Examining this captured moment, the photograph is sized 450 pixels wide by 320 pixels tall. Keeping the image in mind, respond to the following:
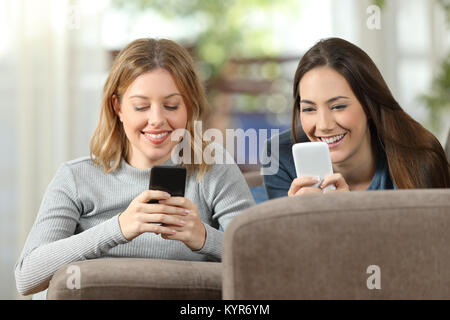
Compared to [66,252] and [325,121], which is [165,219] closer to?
[66,252]

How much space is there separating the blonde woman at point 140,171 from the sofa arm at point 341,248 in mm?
282

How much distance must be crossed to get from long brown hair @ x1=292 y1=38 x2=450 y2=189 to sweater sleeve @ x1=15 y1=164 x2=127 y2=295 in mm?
607

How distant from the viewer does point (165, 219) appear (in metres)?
1.08

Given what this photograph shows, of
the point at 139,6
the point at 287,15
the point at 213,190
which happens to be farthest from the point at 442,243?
the point at 287,15

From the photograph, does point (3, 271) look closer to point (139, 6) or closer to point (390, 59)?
point (390, 59)

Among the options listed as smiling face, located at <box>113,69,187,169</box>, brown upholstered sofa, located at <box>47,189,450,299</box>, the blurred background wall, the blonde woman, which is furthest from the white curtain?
brown upholstered sofa, located at <box>47,189,450,299</box>

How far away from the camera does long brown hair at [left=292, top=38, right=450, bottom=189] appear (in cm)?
131

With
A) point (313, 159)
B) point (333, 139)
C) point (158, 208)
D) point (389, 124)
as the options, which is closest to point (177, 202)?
point (158, 208)

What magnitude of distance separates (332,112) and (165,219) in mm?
471

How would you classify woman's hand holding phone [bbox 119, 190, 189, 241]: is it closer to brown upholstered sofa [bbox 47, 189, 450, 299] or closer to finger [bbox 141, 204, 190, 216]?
finger [bbox 141, 204, 190, 216]

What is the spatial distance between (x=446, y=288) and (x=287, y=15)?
4.17 m

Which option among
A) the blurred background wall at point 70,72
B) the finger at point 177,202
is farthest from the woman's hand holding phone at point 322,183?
the blurred background wall at point 70,72
